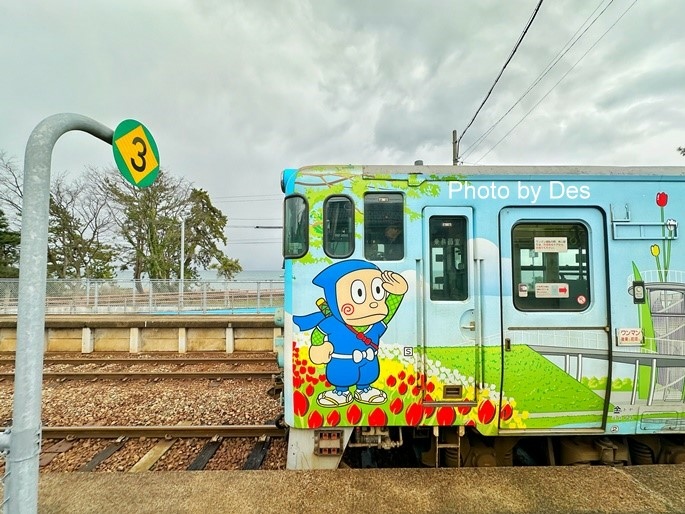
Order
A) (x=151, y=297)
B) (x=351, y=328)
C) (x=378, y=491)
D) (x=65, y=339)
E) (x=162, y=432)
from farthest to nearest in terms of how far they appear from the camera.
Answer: (x=151, y=297) < (x=65, y=339) < (x=162, y=432) < (x=351, y=328) < (x=378, y=491)

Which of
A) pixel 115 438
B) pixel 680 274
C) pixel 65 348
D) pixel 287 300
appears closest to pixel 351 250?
pixel 287 300

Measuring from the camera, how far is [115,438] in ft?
14.8

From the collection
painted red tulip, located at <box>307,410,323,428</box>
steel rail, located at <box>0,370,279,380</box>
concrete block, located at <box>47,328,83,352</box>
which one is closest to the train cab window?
painted red tulip, located at <box>307,410,323,428</box>

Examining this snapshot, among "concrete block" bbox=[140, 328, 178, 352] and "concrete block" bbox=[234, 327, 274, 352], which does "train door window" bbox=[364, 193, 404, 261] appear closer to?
"concrete block" bbox=[234, 327, 274, 352]

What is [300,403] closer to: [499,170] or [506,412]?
[506,412]

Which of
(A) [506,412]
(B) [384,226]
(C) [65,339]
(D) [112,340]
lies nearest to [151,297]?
(C) [65,339]

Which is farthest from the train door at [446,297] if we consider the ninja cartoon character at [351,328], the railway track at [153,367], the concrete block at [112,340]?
the concrete block at [112,340]

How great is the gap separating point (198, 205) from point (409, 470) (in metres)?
28.7

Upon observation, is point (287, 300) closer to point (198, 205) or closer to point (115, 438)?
point (115, 438)

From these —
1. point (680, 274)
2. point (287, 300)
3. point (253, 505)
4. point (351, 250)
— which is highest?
point (351, 250)

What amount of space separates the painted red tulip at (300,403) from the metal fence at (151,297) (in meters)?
10.9

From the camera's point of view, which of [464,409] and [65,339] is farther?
[65,339]

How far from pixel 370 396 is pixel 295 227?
1618 mm

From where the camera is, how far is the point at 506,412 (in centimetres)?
288
